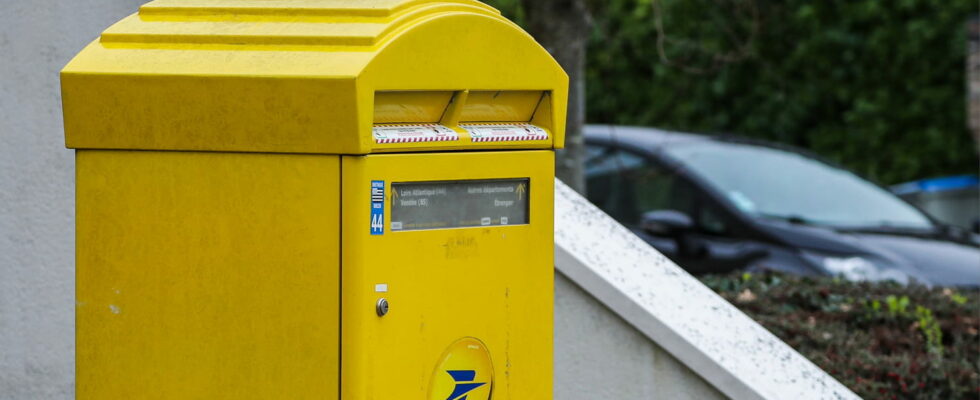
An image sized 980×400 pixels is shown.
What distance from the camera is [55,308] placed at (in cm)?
375

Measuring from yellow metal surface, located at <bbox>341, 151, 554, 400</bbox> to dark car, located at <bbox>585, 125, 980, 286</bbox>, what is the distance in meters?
4.64

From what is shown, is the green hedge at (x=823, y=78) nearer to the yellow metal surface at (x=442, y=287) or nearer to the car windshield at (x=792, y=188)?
the car windshield at (x=792, y=188)

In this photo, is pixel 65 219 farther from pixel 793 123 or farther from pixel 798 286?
pixel 793 123

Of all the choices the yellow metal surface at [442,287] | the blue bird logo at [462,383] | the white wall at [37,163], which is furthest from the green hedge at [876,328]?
the white wall at [37,163]

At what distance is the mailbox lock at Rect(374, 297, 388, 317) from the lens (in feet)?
8.13

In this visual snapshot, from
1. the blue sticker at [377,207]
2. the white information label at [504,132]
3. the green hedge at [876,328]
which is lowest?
the green hedge at [876,328]

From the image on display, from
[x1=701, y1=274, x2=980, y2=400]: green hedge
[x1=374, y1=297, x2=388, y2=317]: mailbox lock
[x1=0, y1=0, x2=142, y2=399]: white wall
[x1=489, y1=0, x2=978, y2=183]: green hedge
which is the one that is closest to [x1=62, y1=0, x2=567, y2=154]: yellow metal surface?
[x1=374, y1=297, x2=388, y2=317]: mailbox lock

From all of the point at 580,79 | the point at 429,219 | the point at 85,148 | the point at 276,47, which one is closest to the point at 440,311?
the point at 429,219

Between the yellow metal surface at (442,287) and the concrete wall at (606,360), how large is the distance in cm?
103

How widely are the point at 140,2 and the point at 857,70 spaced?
11.2 meters

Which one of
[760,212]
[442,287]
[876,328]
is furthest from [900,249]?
[442,287]

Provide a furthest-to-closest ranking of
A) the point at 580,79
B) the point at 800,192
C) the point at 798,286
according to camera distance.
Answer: the point at 800,192
the point at 580,79
the point at 798,286

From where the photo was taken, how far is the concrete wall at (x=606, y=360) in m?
3.84

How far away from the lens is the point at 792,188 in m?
8.28
